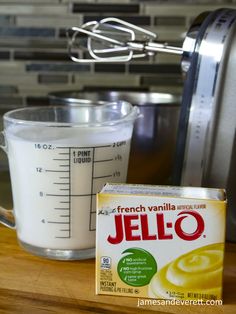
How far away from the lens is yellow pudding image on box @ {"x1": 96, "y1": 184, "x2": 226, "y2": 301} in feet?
1.44

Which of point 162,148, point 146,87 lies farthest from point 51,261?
point 146,87

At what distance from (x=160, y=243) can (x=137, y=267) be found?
3 cm

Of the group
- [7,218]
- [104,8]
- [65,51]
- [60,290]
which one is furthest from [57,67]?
[60,290]

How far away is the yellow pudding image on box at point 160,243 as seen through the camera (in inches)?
17.3

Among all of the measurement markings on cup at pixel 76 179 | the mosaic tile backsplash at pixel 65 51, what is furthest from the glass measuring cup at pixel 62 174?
the mosaic tile backsplash at pixel 65 51

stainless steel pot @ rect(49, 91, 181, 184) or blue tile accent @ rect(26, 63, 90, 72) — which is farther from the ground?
blue tile accent @ rect(26, 63, 90, 72)

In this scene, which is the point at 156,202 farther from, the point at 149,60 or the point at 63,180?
the point at 149,60

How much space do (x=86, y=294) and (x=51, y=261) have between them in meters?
0.07

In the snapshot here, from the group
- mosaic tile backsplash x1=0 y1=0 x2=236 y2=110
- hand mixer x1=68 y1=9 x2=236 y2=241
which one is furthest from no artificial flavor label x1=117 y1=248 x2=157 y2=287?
mosaic tile backsplash x1=0 y1=0 x2=236 y2=110

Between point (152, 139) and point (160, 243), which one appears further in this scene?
point (152, 139)

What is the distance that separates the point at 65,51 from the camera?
0.94 metres

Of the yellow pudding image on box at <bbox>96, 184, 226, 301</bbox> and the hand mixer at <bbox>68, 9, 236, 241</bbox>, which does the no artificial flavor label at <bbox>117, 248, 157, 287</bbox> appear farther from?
the hand mixer at <bbox>68, 9, 236, 241</bbox>

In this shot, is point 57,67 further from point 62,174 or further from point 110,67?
point 62,174

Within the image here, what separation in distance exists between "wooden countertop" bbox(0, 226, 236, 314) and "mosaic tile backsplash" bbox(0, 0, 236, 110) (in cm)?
43
